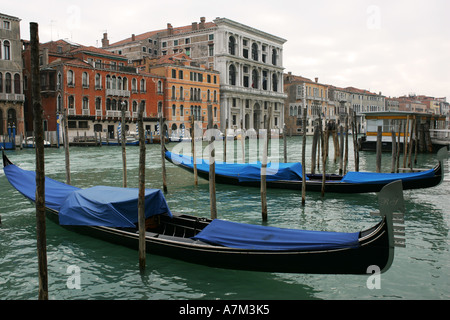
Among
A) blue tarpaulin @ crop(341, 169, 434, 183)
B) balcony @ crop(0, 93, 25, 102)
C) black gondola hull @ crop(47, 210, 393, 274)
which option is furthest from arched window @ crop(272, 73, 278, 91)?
black gondola hull @ crop(47, 210, 393, 274)

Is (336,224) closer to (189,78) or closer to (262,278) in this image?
(262,278)

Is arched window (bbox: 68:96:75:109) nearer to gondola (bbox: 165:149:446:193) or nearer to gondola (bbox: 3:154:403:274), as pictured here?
gondola (bbox: 165:149:446:193)

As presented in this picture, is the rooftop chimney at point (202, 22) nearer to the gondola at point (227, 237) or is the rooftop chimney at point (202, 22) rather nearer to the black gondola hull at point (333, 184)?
the black gondola hull at point (333, 184)

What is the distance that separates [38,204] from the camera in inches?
135

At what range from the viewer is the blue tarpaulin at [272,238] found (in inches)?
154

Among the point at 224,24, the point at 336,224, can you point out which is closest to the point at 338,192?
the point at 336,224

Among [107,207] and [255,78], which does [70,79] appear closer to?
[255,78]

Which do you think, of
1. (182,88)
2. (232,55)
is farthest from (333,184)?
(232,55)

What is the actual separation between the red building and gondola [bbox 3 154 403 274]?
21383 millimetres

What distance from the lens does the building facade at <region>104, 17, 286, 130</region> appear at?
3891 centimetres

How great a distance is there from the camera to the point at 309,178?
A: 10.3m

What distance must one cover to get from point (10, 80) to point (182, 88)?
13.2 meters

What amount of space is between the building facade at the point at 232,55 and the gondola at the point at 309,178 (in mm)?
26723
